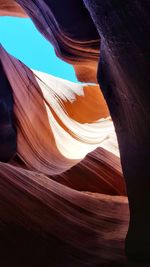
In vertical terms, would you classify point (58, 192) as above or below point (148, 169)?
below

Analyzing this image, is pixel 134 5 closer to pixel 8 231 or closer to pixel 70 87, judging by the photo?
pixel 8 231

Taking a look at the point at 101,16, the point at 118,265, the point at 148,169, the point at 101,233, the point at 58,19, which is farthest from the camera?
the point at 58,19

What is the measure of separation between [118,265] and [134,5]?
1.58 metres

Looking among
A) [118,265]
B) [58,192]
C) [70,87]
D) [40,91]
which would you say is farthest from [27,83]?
[118,265]

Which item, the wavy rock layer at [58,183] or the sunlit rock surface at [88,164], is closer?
the sunlit rock surface at [88,164]

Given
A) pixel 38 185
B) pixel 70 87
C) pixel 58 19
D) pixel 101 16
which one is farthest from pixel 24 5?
pixel 70 87

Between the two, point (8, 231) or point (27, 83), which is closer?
point (8, 231)

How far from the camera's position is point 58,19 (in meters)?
4.35

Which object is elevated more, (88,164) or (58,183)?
(58,183)

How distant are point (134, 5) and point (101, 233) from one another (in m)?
1.84

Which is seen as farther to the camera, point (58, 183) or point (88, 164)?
point (88, 164)

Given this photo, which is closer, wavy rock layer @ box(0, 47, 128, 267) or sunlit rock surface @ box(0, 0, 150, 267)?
sunlit rock surface @ box(0, 0, 150, 267)

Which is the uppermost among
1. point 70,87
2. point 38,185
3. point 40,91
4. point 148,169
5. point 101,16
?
point 101,16

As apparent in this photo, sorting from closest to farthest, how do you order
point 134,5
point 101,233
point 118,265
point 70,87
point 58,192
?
point 134,5
point 118,265
point 101,233
point 58,192
point 70,87
